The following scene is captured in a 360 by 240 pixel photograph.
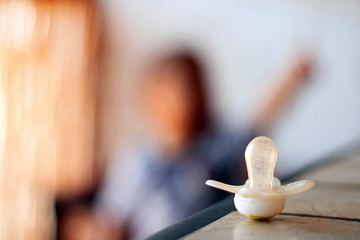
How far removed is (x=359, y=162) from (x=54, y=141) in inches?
54.9

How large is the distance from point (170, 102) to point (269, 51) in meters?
0.48

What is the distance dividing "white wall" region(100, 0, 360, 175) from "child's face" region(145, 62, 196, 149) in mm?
96

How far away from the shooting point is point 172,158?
1.78 meters

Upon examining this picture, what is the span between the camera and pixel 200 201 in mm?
1682

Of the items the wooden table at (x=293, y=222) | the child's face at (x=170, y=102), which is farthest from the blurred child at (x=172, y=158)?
the wooden table at (x=293, y=222)

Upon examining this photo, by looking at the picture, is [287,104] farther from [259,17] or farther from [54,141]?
[54,141]

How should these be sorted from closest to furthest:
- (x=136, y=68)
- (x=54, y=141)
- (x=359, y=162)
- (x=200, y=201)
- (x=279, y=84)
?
1. (x=359, y=162)
2. (x=279, y=84)
3. (x=200, y=201)
4. (x=136, y=68)
5. (x=54, y=141)

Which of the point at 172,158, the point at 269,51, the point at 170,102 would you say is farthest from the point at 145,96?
the point at 269,51

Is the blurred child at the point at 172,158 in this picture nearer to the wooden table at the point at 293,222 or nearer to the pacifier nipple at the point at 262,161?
the wooden table at the point at 293,222

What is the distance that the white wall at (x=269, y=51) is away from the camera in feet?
4.65

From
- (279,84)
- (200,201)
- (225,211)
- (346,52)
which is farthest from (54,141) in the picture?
(225,211)

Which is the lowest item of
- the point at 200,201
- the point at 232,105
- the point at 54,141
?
the point at 200,201

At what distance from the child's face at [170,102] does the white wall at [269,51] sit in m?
0.10

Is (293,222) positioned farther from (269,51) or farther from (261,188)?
(269,51)
